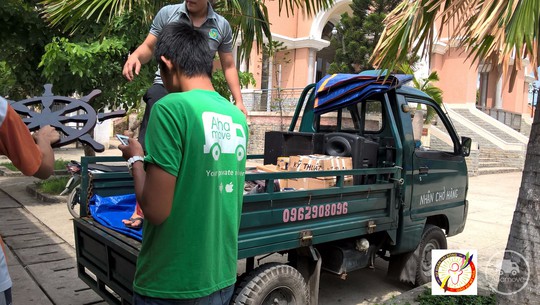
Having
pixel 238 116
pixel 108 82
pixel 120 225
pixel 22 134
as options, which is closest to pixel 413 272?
pixel 120 225

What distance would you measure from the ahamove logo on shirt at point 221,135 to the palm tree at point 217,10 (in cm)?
327

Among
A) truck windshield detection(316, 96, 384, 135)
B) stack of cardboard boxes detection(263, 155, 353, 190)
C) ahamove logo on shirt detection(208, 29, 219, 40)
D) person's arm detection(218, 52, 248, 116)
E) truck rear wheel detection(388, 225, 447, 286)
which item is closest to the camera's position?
ahamove logo on shirt detection(208, 29, 219, 40)

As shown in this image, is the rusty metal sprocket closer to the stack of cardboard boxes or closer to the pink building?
the stack of cardboard boxes

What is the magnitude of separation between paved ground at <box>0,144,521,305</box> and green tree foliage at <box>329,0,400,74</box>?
713 centimetres

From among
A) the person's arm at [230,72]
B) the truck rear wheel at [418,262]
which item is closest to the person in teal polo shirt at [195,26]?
the person's arm at [230,72]

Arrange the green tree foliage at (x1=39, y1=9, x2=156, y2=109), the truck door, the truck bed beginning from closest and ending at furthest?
the truck bed < the truck door < the green tree foliage at (x1=39, y1=9, x2=156, y2=109)

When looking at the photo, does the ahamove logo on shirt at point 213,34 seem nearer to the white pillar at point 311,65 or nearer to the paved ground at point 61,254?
the paved ground at point 61,254

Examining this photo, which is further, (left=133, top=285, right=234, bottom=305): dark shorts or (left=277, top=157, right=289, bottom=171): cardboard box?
(left=277, top=157, right=289, bottom=171): cardboard box

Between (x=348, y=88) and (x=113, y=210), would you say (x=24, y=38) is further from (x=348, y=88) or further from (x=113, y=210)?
(x=348, y=88)

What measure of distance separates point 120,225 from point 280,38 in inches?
698

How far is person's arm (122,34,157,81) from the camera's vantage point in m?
2.83

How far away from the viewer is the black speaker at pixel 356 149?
4.06 m

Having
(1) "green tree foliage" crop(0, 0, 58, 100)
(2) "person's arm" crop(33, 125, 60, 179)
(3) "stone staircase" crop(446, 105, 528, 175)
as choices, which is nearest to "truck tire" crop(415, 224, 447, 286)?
(2) "person's arm" crop(33, 125, 60, 179)

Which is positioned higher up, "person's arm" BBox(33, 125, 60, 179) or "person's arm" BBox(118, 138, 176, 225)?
"person's arm" BBox(33, 125, 60, 179)
